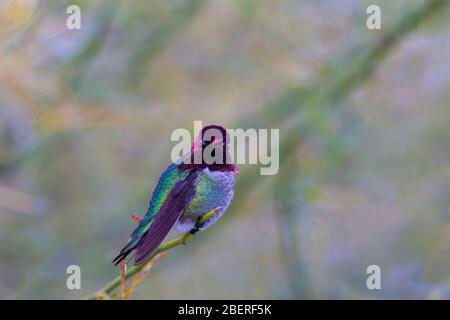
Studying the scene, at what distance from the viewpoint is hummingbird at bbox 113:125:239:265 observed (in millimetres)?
1343

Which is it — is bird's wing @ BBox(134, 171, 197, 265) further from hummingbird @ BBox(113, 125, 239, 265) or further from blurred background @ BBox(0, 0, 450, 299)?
blurred background @ BBox(0, 0, 450, 299)

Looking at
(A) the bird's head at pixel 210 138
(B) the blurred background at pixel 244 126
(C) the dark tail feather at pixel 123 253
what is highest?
(B) the blurred background at pixel 244 126

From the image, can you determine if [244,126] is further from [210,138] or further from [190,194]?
[210,138]

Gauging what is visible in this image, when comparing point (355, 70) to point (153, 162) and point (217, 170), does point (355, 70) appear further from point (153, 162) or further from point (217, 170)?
point (217, 170)

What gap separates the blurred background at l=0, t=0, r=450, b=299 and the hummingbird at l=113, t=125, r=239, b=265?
5.38 feet

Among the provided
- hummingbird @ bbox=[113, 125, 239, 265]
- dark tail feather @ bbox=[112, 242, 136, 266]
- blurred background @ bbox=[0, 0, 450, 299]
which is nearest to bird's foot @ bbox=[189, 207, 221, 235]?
hummingbird @ bbox=[113, 125, 239, 265]

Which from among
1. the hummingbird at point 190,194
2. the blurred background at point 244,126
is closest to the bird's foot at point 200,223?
the hummingbird at point 190,194

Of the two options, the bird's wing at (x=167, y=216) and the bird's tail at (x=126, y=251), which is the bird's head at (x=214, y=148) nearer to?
the bird's wing at (x=167, y=216)

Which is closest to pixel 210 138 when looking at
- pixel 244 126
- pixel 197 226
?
pixel 197 226

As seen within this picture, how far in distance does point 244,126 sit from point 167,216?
9.42ft

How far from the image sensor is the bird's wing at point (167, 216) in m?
1.28

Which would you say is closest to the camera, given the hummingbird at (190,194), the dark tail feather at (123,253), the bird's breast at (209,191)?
the dark tail feather at (123,253)

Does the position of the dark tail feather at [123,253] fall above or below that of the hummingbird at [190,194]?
below
